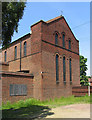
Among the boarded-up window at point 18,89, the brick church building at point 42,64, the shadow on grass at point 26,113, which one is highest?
the brick church building at point 42,64

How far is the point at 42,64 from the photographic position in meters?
20.0

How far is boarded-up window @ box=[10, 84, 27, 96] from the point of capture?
18.1m

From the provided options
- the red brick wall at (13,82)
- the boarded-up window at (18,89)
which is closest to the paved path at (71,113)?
the red brick wall at (13,82)

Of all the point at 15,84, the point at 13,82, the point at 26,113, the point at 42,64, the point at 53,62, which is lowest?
the point at 26,113

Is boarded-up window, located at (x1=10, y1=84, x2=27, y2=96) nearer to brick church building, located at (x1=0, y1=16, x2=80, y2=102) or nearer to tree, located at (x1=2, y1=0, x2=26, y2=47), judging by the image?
brick church building, located at (x1=0, y1=16, x2=80, y2=102)

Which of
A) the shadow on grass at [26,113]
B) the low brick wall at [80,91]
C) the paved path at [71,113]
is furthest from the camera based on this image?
the low brick wall at [80,91]

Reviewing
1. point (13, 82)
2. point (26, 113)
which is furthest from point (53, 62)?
point (26, 113)

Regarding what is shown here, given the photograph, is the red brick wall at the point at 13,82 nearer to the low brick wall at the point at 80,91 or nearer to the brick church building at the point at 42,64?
the brick church building at the point at 42,64

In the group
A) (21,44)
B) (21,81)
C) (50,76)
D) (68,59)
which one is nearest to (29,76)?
(21,81)

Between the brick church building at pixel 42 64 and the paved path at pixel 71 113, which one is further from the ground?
the brick church building at pixel 42 64

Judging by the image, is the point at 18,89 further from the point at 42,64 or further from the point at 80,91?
the point at 80,91

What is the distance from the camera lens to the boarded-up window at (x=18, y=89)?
18.1 meters

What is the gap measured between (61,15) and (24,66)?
37.8ft

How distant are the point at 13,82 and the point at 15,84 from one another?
405 mm
